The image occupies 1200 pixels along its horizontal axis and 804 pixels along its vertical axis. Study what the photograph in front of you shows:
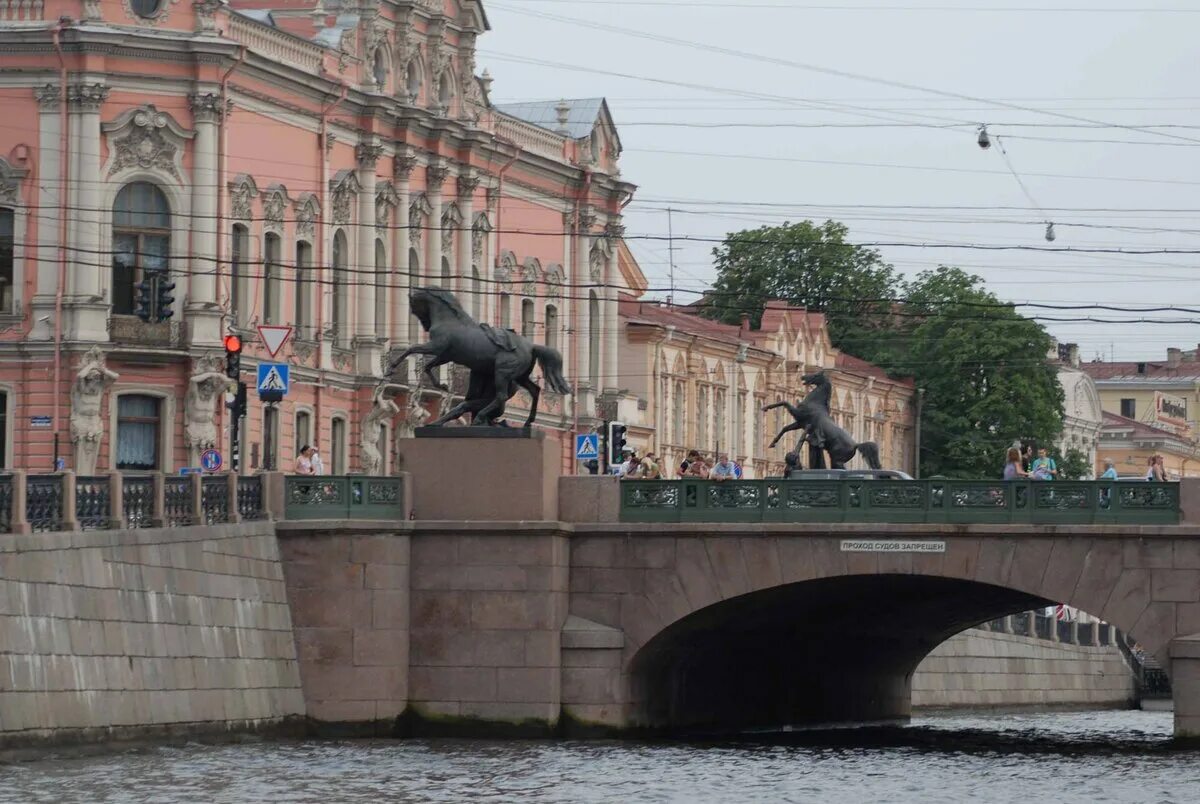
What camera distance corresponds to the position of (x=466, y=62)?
69438 mm

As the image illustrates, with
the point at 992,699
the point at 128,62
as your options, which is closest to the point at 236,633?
the point at 128,62

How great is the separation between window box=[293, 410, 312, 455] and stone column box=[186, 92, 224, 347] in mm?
4430

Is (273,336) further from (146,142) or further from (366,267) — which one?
(366,267)

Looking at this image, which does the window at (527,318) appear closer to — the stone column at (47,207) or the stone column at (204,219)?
the stone column at (204,219)

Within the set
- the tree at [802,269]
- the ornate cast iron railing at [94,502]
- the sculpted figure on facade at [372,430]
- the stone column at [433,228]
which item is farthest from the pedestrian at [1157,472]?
the tree at [802,269]

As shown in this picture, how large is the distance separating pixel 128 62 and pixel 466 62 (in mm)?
13323

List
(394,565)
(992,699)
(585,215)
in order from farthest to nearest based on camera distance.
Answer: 1. (585,215)
2. (992,699)
3. (394,565)

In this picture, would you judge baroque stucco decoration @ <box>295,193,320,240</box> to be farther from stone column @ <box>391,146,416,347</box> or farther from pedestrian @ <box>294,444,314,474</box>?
pedestrian @ <box>294,444,314,474</box>

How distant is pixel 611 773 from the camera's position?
39.2 m

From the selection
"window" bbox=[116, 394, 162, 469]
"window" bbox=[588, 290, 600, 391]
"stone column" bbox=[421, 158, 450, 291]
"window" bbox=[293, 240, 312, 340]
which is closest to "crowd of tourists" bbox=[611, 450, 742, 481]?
"window" bbox=[293, 240, 312, 340]

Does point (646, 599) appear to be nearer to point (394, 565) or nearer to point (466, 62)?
point (394, 565)

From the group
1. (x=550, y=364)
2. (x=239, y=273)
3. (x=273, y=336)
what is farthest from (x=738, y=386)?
(x=550, y=364)

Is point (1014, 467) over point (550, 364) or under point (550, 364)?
under

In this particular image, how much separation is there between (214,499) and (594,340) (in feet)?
116
